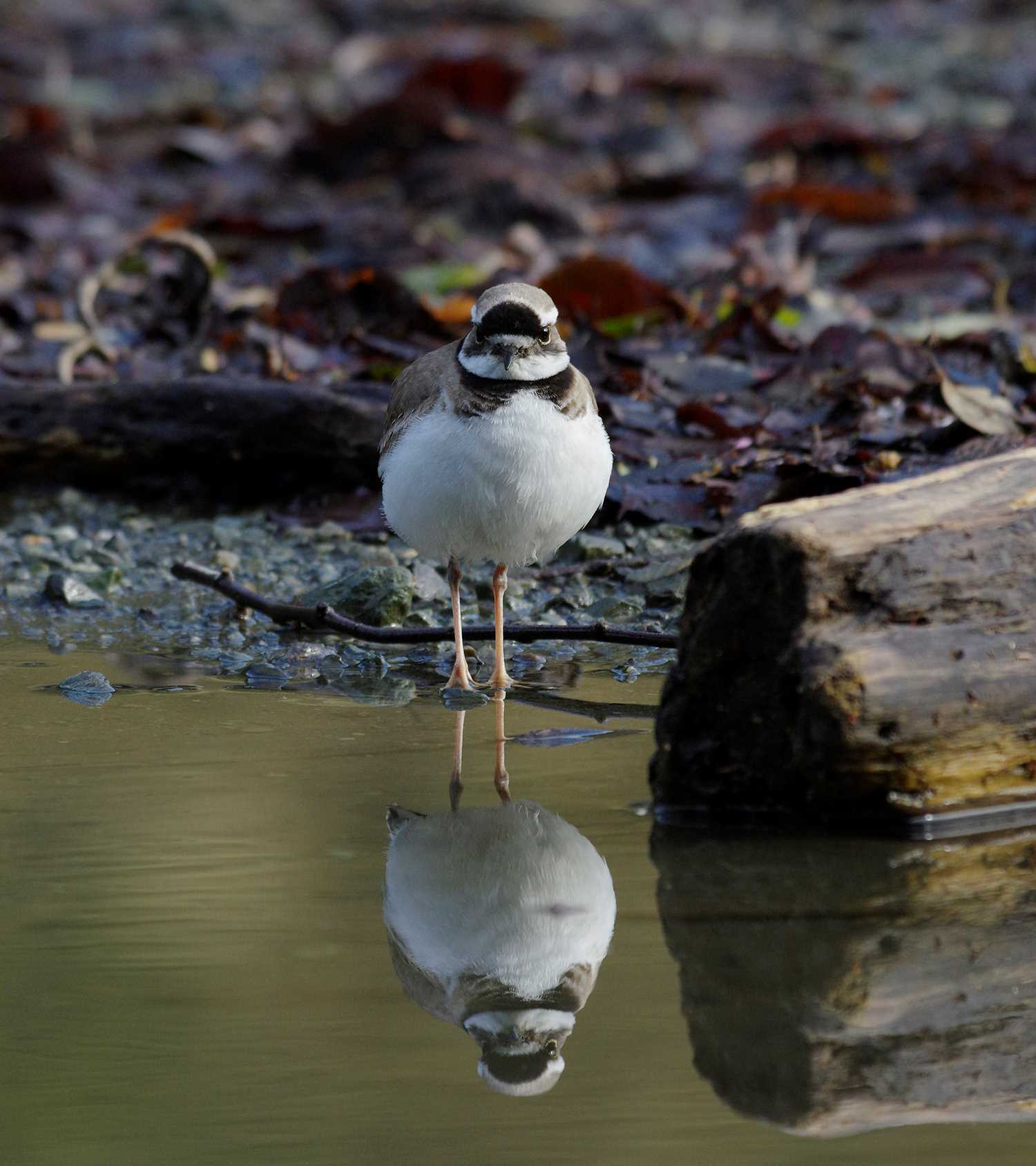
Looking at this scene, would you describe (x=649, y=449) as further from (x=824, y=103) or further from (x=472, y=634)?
(x=824, y=103)

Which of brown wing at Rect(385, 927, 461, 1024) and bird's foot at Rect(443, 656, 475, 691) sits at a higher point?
brown wing at Rect(385, 927, 461, 1024)

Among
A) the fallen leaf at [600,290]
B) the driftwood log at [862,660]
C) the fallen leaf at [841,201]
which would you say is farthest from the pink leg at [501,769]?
the fallen leaf at [841,201]

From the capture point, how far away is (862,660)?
12.2 ft

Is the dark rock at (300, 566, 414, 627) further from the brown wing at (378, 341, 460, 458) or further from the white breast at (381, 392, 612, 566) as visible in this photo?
the white breast at (381, 392, 612, 566)

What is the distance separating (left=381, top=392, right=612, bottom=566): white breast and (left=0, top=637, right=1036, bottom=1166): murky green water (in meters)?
0.84

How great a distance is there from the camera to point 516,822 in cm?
407

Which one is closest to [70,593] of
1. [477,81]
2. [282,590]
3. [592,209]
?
[282,590]

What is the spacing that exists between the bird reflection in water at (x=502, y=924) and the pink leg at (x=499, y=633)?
3.45ft

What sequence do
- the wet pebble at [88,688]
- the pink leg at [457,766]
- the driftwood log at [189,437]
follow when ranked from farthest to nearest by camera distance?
the driftwood log at [189,437]
the wet pebble at [88,688]
the pink leg at [457,766]

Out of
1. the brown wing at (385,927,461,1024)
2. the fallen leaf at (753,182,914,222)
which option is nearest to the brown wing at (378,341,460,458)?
the brown wing at (385,927,461,1024)

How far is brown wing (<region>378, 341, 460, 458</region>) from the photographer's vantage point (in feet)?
17.1

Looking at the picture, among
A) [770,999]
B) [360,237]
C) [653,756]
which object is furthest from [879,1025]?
[360,237]

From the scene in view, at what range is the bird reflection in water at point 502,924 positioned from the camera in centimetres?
301

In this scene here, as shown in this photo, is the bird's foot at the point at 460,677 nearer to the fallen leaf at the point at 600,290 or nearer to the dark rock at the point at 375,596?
the dark rock at the point at 375,596
